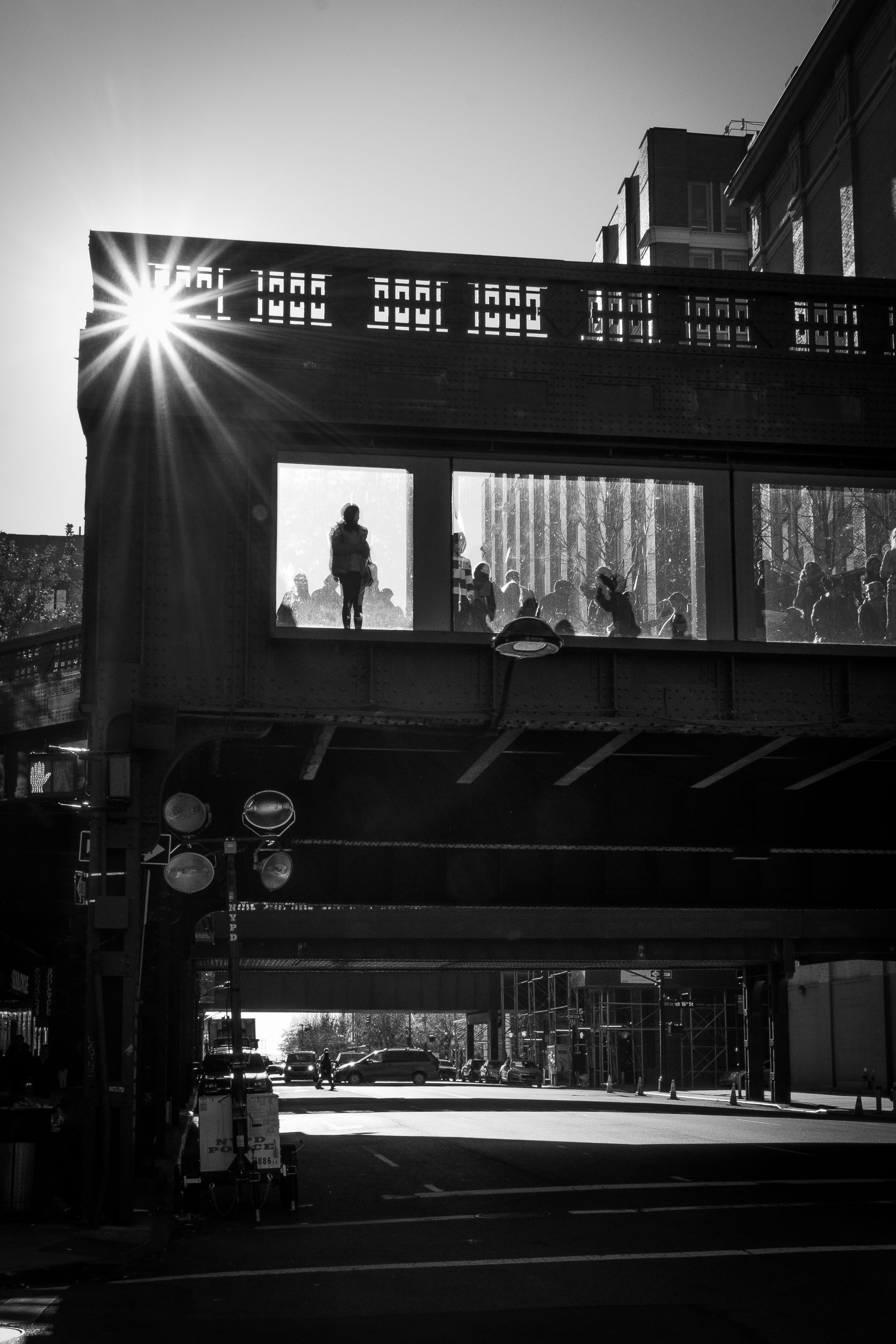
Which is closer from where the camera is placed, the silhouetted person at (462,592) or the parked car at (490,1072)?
the silhouetted person at (462,592)

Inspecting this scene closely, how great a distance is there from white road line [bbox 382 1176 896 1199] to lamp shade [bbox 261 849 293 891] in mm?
4496

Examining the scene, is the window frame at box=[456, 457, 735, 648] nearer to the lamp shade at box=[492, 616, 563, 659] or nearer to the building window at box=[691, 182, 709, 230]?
the lamp shade at box=[492, 616, 563, 659]

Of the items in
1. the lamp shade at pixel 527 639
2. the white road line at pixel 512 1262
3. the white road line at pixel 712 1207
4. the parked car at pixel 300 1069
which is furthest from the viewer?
the parked car at pixel 300 1069

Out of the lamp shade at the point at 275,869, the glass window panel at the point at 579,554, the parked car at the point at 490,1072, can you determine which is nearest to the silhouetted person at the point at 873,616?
the glass window panel at the point at 579,554

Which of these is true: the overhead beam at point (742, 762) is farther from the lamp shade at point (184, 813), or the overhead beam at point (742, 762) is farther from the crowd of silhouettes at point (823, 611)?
the lamp shade at point (184, 813)

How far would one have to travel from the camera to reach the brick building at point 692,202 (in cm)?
7269

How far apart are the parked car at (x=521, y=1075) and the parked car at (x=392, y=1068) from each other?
4.40 metres

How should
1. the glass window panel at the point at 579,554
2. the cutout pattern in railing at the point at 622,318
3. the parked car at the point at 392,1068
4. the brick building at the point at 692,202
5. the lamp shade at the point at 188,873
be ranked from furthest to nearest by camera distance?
the parked car at the point at 392,1068, the brick building at the point at 692,202, the cutout pattern in railing at the point at 622,318, the glass window panel at the point at 579,554, the lamp shade at the point at 188,873

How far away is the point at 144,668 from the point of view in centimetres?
1959

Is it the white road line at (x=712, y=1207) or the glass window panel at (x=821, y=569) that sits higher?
the glass window panel at (x=821, y=569)

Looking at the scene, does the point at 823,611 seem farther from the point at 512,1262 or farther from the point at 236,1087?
the point at 512,1262

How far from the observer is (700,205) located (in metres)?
73.4

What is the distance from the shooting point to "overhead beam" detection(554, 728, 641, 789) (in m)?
21.0

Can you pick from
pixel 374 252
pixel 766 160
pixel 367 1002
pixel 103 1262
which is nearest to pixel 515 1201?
A: pixel 103 1262
